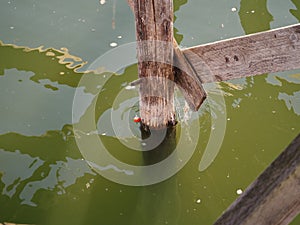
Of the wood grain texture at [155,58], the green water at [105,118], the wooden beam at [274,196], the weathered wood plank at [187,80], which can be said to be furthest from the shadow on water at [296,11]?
the wooden beam at [274,196]

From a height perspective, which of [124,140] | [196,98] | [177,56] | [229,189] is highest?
[177,56]

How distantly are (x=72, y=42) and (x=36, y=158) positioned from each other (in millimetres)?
1102

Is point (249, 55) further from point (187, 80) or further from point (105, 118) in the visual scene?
point (105, 118)

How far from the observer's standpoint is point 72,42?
12.1ft

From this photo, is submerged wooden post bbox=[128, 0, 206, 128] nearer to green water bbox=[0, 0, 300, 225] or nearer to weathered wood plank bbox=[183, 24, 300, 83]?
weathered wood plank bbox=[183, 24, 300, 83]

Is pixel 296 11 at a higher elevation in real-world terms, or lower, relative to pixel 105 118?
higher

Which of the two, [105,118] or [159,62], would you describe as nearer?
[159,62]

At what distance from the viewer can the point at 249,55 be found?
231cm

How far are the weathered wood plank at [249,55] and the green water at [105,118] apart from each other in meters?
0.76

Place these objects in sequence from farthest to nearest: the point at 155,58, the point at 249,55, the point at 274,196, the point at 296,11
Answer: the point at 296,11 < the point at 155,58 < the point at 249,55 < the point at 274,196

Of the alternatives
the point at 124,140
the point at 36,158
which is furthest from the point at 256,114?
the point at 36,158

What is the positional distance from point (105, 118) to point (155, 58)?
82 cm

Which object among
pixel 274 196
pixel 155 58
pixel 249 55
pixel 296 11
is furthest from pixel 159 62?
pixel 296 11

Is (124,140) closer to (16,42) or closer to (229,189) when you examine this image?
(229,189)
